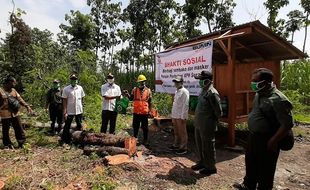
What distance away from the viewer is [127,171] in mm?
5797

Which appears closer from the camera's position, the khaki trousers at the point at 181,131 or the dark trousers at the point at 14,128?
the dark trousers at the point at 14,128

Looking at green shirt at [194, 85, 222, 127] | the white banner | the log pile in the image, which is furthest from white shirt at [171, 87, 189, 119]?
green shirt at [194, 85, 222, 127]

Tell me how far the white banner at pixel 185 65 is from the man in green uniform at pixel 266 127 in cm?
361

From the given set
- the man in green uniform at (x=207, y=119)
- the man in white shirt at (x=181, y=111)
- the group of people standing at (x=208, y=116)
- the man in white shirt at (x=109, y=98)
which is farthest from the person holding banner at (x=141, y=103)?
the man in green uniform at (x=207, y=119)

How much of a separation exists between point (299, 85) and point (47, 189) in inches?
612

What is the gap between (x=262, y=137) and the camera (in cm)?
443

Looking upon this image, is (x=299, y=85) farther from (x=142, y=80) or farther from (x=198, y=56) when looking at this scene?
(x=142, y=80)

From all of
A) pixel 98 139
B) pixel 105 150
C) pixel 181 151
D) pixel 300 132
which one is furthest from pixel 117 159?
pixel 300 132

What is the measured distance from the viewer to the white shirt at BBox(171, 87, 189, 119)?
24.8ft

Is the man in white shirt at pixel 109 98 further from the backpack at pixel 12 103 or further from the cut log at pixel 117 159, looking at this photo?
the cut log at pixel 117 159

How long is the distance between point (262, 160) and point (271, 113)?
68 centimetres

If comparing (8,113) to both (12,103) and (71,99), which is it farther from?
(71,99)

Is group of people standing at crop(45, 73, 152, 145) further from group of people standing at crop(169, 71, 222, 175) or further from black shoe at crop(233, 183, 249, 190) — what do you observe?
black shoe at crop(233, 183, 249, 190)

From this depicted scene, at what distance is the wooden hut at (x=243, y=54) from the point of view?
815 cm
